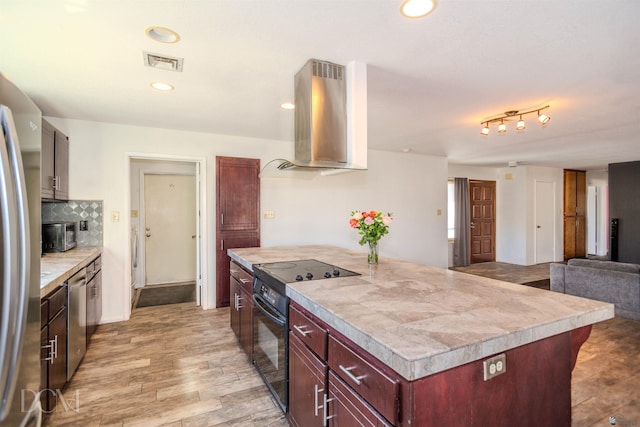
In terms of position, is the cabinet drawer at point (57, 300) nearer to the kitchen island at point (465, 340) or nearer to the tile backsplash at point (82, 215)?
the kitchen island at point (465, 340)

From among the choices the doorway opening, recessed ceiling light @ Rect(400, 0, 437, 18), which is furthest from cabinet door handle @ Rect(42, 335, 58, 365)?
the doorway opening

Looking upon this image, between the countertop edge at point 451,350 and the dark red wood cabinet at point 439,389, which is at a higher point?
the countertop edge at point 451,350

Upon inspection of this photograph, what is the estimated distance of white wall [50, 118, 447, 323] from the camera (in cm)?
373

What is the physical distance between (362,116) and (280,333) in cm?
155

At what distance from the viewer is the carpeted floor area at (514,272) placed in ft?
19.0

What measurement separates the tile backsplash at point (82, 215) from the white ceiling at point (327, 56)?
38.2 inches

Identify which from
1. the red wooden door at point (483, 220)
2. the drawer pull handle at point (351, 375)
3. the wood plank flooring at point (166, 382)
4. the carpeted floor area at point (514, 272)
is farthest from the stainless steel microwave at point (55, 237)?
the red wooden door at point (483, 220)

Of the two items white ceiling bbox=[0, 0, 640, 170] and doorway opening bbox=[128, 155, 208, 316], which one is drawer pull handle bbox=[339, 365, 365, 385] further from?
doorway opening bbox=[128, 155, 208, 316]

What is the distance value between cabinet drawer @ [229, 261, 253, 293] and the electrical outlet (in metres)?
1.74

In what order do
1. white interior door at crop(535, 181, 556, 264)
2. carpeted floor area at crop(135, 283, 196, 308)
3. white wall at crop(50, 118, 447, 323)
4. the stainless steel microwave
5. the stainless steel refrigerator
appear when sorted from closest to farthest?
the stainless steel refrigerator, the stainless steel microwave, white wall at crop(50, 118, 447, 323), carpeted floor area at crop(135, 283, 196, 308), white interior door at crop(535, 181, 556, 264)

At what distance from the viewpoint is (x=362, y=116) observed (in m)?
2.30

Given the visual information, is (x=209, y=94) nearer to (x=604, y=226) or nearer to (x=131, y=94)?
(x=131, y=94)

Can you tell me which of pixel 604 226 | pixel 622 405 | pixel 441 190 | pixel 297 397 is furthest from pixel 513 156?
pixel 297 397

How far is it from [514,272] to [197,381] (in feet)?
21.0
